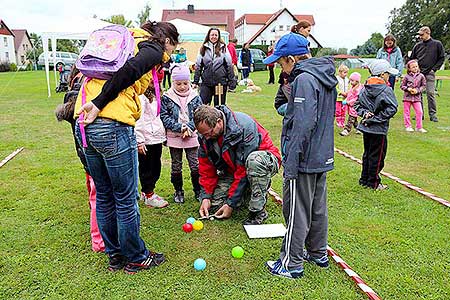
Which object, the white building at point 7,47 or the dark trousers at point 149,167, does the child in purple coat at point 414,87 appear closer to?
the dark trousers at point 149,167

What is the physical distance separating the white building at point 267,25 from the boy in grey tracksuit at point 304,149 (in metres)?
53.8

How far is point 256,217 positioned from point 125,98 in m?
1.98

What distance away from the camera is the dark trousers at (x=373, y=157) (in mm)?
5246

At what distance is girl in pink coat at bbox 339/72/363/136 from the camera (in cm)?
876

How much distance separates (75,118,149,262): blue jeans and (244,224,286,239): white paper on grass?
104 cm

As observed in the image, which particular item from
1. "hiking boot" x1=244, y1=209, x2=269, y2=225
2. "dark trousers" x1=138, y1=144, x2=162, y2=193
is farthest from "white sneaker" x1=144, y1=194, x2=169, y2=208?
"hiking boot" x1=244, y1=209, x2=269, y2=225

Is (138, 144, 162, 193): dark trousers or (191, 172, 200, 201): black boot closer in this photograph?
(138, 144, 162, 193): dark trousers

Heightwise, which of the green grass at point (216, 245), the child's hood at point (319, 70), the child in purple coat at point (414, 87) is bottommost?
the green grass at point (216, 245)

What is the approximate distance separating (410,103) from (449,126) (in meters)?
1.47

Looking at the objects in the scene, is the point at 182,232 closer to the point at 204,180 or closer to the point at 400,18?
the point at 204,180

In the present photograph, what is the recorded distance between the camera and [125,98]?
2939 mm

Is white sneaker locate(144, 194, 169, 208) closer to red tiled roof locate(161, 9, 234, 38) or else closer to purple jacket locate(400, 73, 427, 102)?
purple jacket locate(400, 73, 427, 102)

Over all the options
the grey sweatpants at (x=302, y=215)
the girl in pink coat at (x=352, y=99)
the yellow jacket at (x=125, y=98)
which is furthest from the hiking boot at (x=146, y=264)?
the girl in pink coat at (x=352, y=99)

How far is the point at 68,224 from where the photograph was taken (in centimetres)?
429
